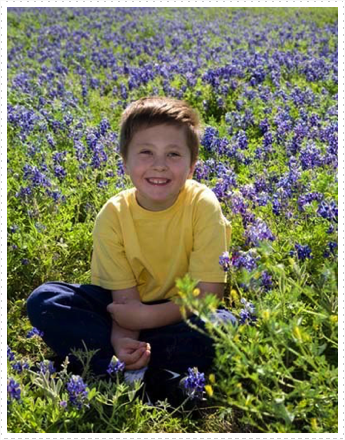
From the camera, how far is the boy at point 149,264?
11.1 ft

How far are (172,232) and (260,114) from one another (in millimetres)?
3097

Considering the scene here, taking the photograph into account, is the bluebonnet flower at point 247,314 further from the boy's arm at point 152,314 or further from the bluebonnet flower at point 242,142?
the bluebonnet flower at point 242,142

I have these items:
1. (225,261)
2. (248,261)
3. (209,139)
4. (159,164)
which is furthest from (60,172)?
(248,261)

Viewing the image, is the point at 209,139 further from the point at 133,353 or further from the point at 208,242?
the point at 133,353

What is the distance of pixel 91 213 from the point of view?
466 centimetres

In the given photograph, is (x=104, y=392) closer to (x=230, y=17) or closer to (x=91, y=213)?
(x=91, y=213)

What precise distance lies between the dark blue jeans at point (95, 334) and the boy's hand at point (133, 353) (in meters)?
0.08

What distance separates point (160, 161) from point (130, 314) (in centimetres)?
77

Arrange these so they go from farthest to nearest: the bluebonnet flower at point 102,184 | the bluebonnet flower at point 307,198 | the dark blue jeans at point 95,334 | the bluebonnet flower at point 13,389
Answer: the bluebonnet flower at point 102,184, the bluebonnet flower at point 307,198, the dark blue jeans at point 95,334, the bluebonnet flower at point 13,389

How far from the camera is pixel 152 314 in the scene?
3436 mm

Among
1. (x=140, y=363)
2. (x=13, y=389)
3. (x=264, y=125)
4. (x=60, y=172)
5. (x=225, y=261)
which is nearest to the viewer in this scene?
(x=13, y=389)

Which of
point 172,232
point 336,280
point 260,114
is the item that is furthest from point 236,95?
point 336,280

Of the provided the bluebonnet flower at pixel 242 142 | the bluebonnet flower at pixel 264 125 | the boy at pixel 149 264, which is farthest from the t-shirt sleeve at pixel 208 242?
the bluebonnet flower at pixel 264 125

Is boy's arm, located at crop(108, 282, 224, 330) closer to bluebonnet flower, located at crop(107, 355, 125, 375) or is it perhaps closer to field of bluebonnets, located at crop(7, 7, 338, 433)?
field of bluebonnets, located at crop(7, 7, 338, 433)
